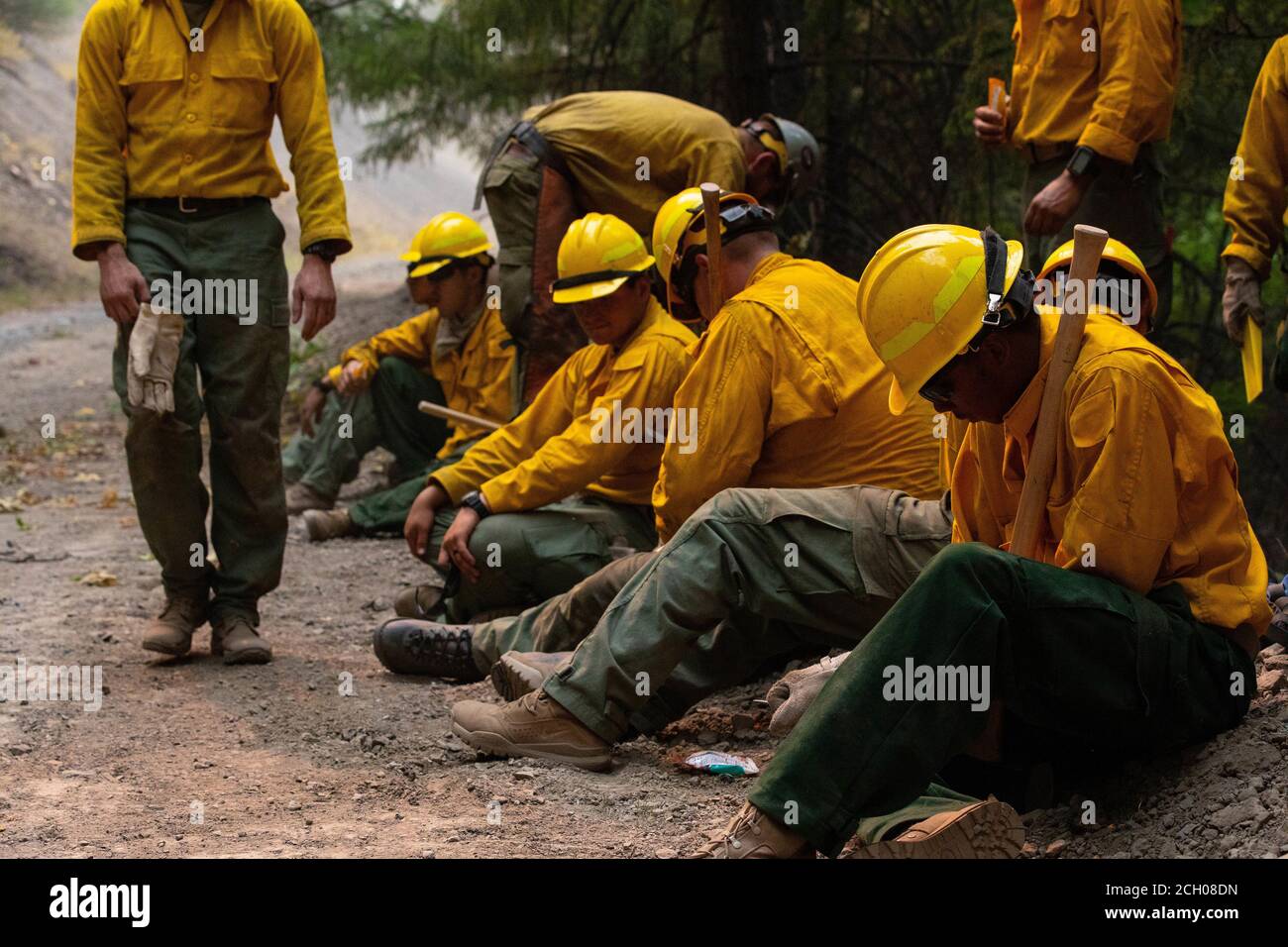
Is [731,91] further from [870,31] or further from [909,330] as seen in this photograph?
[909,330]

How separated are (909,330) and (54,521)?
18.3ft

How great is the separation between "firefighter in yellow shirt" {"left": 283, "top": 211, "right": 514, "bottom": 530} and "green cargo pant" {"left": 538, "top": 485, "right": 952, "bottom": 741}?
3.26 meters

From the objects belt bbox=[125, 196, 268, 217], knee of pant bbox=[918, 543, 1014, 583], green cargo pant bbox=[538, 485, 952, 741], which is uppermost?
belt bbox=[125, 196, 268, 217]

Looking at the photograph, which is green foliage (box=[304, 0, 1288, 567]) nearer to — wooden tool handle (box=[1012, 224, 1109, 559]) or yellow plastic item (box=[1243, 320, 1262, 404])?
yellow plastic item (box=[1243, 320, 1262, 404])

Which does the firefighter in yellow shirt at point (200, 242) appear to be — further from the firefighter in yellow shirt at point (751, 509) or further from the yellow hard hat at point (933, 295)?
the yellow hard hat at point (933, 295)

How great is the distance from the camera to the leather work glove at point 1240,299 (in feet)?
15.0

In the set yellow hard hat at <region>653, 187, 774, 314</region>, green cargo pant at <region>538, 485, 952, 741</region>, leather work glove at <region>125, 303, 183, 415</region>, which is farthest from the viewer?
leather work glove at <region>125, 303, 183, 415</region>

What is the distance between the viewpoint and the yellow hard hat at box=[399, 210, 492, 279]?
711 cm

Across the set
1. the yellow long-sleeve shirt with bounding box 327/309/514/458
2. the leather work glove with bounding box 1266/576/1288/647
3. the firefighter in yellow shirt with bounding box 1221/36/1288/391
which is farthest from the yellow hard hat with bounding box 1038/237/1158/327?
the yellow long-sleeve shirt with bounding box 327/309/514/458

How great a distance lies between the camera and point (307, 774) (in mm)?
3887

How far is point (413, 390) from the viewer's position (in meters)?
7.55

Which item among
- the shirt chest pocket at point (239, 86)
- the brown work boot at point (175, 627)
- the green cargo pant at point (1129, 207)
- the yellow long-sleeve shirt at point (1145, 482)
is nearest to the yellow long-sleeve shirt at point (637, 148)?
the green cargo pant at point (1129, 207)

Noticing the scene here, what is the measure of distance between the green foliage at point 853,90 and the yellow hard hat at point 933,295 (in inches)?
165
